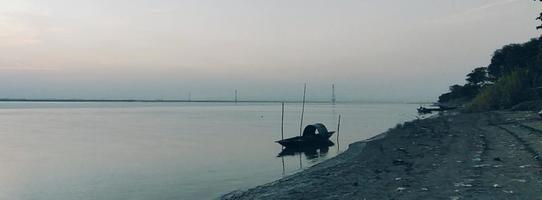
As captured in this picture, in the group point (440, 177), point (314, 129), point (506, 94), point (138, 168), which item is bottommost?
point (138, 168)

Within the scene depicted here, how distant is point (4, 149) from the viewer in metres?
41.1

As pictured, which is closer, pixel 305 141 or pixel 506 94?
pixel 305 141

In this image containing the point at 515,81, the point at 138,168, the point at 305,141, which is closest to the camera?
the point at 138,168

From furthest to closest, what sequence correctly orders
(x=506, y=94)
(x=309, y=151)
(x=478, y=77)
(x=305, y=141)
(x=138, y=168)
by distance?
(x=478, y=77), (x=506, y=94), (x=305, y=141), (x=309, y=151), (x=138, y=168)

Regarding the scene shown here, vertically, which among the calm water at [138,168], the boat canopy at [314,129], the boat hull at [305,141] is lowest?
the calm water at [138,168]

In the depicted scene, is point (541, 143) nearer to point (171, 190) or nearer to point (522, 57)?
point (171, 190)

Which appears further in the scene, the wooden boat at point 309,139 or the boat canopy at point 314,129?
the boat canopy at point 314,129

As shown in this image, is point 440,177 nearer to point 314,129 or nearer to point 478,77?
point 314,129

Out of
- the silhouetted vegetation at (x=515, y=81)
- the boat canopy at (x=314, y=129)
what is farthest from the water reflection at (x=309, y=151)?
the silhouetted vegetation at (x=515, y=81)

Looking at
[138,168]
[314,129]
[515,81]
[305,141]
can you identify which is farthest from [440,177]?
[515,81]

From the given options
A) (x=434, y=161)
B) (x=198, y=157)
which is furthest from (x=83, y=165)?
(x=434, y=161)

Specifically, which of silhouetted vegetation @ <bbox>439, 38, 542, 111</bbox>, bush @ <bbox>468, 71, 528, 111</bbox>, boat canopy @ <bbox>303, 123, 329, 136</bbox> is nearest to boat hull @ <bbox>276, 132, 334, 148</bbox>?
boat canopy @ <bbox>303, 123, 329, 136</bbox>

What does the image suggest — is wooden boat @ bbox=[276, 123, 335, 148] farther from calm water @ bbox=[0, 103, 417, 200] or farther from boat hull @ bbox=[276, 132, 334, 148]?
calm water @ bbox=[0, 103, 417, 200]

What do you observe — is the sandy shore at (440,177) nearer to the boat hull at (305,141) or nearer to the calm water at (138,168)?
the calm water at (138,168)
